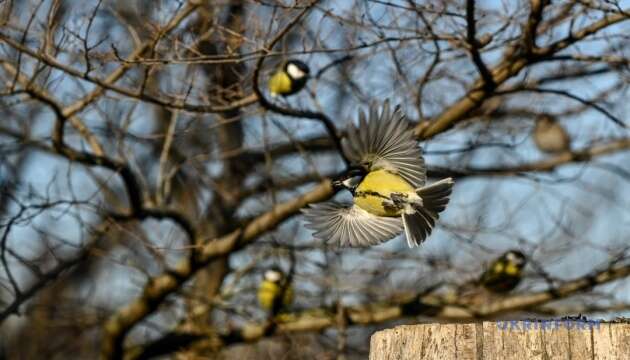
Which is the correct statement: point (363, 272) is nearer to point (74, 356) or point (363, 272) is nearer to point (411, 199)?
point (411, 199)

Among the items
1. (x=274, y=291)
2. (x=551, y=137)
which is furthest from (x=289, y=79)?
(x=551, y=137)

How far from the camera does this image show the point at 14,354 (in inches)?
342

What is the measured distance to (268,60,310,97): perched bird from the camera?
442 cm

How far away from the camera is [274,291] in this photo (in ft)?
18.0

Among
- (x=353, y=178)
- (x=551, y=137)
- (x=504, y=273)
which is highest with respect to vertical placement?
(x=551, y=137)

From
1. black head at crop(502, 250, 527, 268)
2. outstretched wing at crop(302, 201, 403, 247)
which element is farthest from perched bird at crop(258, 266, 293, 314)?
outstretched wing at crop(302, 201, 403, 247)

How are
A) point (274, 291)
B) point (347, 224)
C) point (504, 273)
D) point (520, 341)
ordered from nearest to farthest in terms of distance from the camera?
point (520, 341) → point (347, 224) → point (504, 273) → point (274, 291)

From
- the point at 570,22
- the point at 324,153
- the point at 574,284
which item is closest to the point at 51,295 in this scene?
the point at 324,153

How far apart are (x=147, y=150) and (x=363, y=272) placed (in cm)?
183

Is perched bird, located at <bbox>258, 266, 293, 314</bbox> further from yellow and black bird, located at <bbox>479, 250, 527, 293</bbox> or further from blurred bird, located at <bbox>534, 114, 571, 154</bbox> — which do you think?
blurred bird, located at <bbox>534, 114, 571, 154</bbox>

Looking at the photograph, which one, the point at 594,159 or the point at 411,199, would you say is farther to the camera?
the point at 594,159

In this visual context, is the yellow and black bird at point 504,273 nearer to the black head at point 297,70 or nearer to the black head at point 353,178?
the black head at point 297,70

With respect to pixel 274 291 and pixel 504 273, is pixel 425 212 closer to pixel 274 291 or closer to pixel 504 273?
pixel 504 273

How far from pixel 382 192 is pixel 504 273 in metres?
2.19
